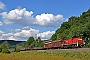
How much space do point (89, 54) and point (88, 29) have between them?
45051mm

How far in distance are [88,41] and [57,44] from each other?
36.6ft

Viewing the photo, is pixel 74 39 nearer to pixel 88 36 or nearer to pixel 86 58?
pixel 88 36

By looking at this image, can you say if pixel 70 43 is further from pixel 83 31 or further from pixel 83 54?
pixel 83 54

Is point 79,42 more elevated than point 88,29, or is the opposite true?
point 88,29

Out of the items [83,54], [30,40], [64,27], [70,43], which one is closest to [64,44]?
[70,43]

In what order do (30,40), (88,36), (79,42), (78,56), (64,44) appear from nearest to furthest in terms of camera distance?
(78,56)
(79,42)
(64,44)
(88,36)
(30,40)

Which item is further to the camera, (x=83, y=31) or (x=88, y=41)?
(x=83, y=31)

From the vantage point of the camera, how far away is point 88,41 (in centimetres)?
7244

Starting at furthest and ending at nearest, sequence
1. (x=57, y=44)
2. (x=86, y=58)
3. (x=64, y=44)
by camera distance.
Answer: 1. (x=57, y=44)
2. (x=64, y=44)
3. (x=86, y=58)

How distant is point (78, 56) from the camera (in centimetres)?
3425

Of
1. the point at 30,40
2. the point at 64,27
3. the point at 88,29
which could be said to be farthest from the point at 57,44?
the point at 30,40

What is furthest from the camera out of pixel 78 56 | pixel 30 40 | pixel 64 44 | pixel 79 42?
pixel 30 40

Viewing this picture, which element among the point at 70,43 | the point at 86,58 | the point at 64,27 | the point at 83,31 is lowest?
the point at 86,58

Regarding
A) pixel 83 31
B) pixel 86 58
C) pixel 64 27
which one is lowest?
pixel 86 58
